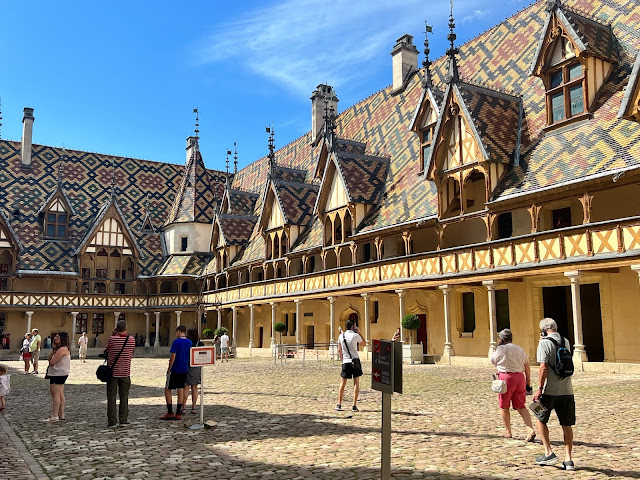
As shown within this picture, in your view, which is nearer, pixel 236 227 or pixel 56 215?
pixel 236 227

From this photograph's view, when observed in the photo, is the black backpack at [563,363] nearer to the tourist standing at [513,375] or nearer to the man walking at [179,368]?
the tourist standing at [513,375]

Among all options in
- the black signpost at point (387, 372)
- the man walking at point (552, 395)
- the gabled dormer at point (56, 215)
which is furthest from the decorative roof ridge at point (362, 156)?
the gabled dormer at point (56, 215)

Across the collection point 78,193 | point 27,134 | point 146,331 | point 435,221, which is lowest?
point 146,331

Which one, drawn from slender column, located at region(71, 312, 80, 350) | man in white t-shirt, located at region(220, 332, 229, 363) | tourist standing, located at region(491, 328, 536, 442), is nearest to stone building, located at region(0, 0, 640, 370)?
slender column, located at region(71, 312, 80, 350)

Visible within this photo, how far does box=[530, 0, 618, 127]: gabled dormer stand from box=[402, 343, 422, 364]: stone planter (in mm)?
9290

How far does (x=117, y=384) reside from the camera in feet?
32.6

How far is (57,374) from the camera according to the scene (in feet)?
33.9

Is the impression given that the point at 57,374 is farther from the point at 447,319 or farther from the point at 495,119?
the point at 495,119

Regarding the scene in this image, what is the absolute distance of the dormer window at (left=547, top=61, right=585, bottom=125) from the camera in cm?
2067

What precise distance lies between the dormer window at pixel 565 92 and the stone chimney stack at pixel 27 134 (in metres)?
40.8

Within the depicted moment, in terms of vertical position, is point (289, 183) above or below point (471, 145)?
above

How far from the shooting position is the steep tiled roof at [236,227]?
138 feet

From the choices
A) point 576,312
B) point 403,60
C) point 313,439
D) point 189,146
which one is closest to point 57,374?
point 313,439

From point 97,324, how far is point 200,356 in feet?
127
